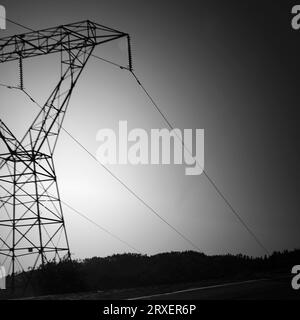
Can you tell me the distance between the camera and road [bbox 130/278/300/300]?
12773mm

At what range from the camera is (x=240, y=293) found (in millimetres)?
13820

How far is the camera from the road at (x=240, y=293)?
12.8 m

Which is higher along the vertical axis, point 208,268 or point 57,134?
point 57,134

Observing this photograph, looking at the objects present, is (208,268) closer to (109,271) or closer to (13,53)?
(109,271)

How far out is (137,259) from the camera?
5103 cm

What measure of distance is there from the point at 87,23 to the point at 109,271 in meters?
28.5

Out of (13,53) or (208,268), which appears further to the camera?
(208,268)

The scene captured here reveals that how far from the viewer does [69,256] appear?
1020 inches
